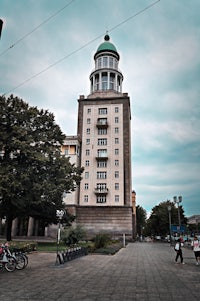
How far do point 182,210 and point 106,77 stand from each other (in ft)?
126

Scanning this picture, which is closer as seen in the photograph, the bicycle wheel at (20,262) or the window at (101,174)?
the bicycle wheel at (20,262)

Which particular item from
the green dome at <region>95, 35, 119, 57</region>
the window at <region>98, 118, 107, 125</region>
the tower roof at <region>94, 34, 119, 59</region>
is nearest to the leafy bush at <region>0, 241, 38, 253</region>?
the window at <region>98, 118, 107, 125</region>

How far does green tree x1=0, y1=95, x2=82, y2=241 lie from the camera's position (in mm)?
27259

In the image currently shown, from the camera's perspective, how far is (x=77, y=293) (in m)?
7.95

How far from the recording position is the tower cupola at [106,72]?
198 ft

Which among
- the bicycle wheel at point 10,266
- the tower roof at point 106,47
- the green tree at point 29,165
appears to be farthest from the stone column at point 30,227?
the tower roof at point 106,47

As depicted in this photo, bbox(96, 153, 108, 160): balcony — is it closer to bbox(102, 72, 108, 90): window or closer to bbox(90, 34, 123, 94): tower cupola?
bbox(90, 34, 123, 94): tower cupola

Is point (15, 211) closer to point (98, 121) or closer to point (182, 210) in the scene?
point (98, 121)

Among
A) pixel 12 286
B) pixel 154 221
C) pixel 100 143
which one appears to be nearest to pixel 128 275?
pixel 12 286

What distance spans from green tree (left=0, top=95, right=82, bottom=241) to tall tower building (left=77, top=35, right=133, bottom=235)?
18005 millimetres

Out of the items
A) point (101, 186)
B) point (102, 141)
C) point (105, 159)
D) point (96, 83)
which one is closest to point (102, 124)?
point (102, 141)

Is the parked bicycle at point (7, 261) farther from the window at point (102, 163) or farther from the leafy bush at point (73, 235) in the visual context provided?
the window at point (102, 163)

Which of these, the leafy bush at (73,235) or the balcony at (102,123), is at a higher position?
the balcony at (102,123)

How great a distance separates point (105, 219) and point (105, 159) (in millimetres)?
12041
